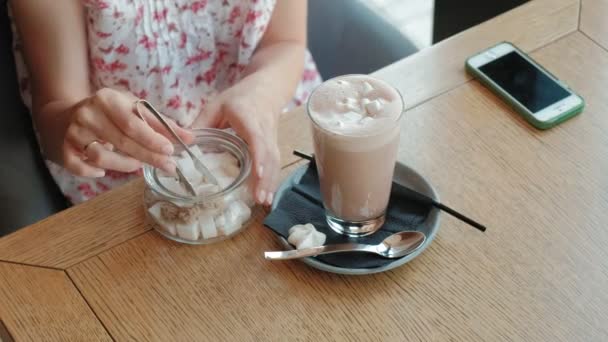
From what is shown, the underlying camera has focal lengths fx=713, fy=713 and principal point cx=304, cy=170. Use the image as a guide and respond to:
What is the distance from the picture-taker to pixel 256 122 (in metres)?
0.87

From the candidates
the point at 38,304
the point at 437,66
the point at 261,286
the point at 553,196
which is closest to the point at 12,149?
the point at 38,304

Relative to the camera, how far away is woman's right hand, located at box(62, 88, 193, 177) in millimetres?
783

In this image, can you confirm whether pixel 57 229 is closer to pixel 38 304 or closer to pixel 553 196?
pixel 38 304

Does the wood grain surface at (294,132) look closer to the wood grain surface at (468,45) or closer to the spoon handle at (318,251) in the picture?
the wood grain surface at (468,45)

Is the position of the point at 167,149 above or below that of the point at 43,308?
above

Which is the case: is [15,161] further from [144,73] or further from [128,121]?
[128,121]

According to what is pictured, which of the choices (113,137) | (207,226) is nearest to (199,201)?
(207,226)

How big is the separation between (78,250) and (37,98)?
14.3 inches

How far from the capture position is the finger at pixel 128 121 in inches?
30.6

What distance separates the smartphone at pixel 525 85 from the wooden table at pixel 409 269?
0.05ft

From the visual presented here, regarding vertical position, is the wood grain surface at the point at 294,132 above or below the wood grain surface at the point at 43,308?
above

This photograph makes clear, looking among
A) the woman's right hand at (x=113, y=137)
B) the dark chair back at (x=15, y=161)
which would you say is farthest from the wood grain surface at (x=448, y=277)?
the dark chair back at (x=15, y=161)

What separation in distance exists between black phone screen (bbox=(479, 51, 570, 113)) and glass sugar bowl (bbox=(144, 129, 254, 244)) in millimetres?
356

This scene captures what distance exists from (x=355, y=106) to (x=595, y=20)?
485mm
